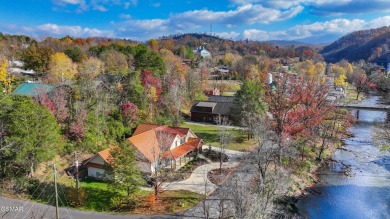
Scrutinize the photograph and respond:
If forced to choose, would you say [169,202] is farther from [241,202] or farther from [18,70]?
[18,70]

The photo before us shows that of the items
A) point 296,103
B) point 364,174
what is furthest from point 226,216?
point 296,103

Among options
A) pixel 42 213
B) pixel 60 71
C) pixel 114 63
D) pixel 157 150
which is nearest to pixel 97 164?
pixel 157 150

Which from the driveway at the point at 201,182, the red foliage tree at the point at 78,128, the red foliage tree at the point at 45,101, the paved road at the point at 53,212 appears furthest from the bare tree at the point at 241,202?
the red foliage tree at the point at 45,101

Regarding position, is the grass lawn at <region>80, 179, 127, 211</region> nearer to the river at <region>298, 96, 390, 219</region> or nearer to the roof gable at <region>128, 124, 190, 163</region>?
the roof gable at <region>128, 124, 190, 163</region>

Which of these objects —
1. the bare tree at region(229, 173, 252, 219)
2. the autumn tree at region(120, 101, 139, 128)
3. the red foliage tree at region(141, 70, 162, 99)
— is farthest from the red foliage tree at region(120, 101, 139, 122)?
the bare tree at region(229, 173, 252, 219)

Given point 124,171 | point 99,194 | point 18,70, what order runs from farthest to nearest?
point 18,70 < point 99,194 < point 124,171

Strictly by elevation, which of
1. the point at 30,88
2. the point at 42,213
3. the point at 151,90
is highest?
the point at 30,88
